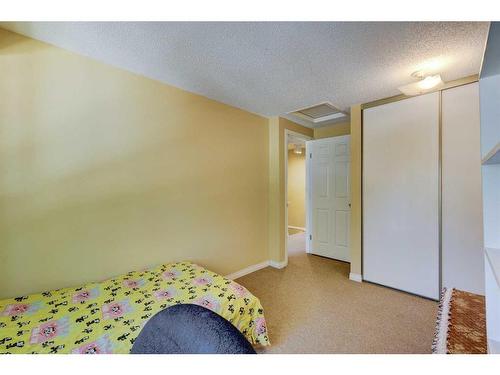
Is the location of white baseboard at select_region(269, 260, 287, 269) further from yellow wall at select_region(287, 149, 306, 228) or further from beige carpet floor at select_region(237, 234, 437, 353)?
yellow wall at select_region(287, 149, 306, 228)

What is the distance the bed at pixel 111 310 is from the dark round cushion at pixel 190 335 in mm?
627

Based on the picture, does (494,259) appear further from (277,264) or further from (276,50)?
(277,264)

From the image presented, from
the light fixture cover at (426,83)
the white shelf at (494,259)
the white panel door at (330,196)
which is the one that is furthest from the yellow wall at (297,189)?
the white shelf at (494,259)

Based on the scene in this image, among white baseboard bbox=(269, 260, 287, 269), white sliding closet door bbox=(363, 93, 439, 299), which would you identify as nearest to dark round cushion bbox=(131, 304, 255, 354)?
white sliding closet door bbox=(363, 93, 439, 299)

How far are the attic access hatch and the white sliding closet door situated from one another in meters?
0.50

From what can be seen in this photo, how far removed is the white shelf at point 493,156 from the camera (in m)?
0.67

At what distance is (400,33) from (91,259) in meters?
2.85

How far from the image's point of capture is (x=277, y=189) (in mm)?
3346

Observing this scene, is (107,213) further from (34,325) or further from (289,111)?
(289,111)

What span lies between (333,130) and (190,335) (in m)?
3.84

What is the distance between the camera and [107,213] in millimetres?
1923

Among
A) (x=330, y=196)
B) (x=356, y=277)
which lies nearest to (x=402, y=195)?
(x=356, y=277)

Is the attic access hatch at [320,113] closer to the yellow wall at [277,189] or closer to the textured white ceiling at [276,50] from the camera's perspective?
the yellow wall at [277,189]

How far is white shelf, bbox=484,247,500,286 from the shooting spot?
645 millimetres
